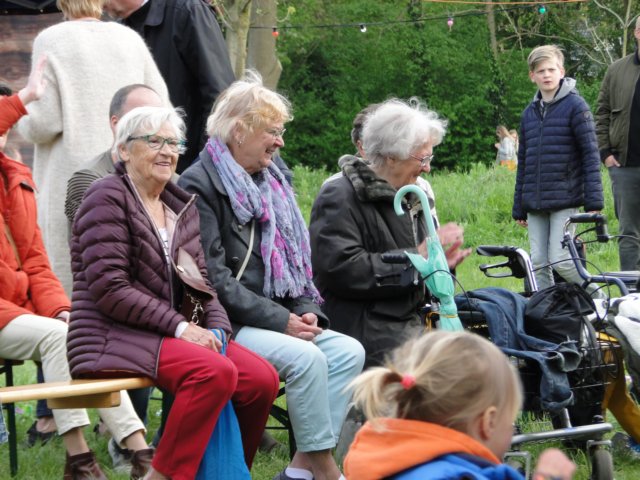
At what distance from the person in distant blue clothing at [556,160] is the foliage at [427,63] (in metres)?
22.8

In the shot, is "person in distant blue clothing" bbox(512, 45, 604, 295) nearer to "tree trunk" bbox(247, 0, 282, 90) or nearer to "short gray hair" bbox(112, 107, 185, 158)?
"short gray hair" bbox(112, 107, 185, 158)

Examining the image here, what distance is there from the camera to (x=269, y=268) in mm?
4867

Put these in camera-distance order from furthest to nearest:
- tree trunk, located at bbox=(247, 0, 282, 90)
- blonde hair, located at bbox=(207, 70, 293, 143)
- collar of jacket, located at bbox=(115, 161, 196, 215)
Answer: tree trunk, located at bbox=(247, 0, 282, 90) → blonde hair, located at bbox=(207, 70, 293, 143) → collar of jacket, located at bbox=(115, 161, 196, 215)

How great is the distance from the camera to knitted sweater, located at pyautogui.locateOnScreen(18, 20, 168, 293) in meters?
5.28

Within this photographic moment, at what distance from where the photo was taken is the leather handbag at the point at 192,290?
14.6 ft

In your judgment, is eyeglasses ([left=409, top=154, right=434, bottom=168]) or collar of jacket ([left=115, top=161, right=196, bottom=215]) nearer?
collar of jacket ([left=115, top=161, right=196, bottom=215])

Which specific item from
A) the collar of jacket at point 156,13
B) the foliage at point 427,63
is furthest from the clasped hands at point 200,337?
the foliage at point 427,63

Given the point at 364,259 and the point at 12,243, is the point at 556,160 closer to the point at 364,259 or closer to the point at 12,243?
the point at 364,259

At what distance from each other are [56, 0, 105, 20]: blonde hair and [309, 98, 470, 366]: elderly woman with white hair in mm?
Answer: 1378

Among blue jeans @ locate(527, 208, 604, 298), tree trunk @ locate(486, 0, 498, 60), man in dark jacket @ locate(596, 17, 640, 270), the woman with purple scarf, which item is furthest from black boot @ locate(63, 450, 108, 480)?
tree trunk @ locate(486, 0, 498, 60)

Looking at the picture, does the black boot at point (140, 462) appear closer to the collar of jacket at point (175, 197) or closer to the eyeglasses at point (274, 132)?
the collar of jacket at point (175, 197)

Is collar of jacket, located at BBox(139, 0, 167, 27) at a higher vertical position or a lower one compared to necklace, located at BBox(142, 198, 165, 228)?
higher

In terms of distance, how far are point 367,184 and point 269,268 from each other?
0.63 meters

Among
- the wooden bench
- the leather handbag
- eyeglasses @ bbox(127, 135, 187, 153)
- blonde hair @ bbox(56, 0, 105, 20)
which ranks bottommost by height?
the wooden bench
